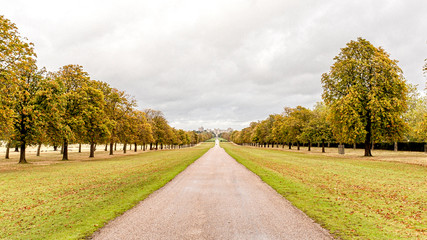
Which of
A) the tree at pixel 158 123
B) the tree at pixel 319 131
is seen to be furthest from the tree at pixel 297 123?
the tree at pixel 158 123

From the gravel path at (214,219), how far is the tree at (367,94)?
29347 millimetres

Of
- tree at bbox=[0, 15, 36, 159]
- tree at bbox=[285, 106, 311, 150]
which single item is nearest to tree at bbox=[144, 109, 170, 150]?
tree at bbox=[285, 106, 311, 150]

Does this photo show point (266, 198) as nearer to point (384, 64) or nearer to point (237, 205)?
point (237, 205)

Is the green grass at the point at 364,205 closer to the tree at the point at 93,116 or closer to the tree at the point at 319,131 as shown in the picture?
the tree at the point at 93,116

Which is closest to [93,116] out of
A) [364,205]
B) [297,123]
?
[364,205]

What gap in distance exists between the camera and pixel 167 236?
238 inches

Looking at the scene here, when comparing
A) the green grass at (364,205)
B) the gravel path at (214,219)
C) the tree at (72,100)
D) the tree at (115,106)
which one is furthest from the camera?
the tree at (115,106)

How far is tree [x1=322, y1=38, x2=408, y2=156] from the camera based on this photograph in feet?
107

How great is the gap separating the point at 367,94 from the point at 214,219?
36.3 meters

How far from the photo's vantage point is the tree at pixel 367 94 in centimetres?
3247

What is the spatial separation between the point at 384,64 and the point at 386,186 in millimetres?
28742

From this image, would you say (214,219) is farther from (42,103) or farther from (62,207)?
(42,103)

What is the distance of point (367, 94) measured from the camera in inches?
1332

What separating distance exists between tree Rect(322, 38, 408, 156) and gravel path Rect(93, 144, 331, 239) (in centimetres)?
2935
